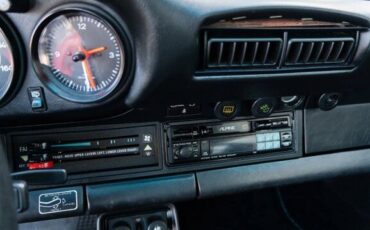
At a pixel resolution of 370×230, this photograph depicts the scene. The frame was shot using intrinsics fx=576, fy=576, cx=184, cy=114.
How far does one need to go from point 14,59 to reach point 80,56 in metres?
0.18

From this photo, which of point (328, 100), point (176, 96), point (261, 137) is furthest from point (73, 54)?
point (328, 100)

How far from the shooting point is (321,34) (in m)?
1.76

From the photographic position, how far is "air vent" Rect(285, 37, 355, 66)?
174cm

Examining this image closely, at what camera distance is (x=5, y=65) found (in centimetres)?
160

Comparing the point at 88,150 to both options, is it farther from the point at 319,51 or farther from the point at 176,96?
the point at 319,51

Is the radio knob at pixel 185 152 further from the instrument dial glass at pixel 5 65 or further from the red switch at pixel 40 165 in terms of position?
the instrument dial glass at pixel 5 65

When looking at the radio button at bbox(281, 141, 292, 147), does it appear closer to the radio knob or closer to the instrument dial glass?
the radio knob

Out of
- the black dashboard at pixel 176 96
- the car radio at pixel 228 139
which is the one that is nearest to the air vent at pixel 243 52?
the black dashboard at pixel 176 96

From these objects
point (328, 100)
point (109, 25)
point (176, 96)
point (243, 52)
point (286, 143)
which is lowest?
point (286, 143)

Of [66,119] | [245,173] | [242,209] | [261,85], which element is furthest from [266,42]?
[242,209]

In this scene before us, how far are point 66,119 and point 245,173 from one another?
24.4 inches

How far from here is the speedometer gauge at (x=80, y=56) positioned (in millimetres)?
1560

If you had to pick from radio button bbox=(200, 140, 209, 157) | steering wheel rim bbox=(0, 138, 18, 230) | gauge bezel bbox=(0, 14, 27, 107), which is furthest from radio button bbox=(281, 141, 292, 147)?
steering wheel rim bbox=(0, 138, 18, 230)

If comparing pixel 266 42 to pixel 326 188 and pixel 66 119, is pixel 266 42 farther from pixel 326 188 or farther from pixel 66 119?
pixel 326 188
